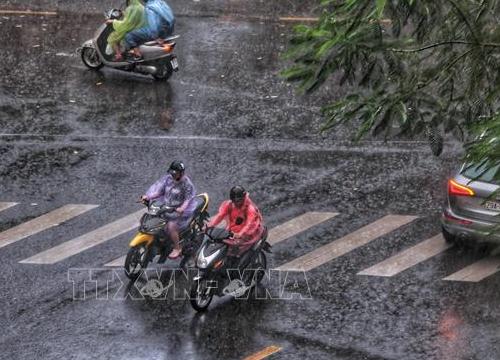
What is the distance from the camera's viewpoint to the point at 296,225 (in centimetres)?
1617

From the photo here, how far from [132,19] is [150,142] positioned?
113 inches

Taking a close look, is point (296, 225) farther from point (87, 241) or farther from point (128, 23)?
point (128, 23)

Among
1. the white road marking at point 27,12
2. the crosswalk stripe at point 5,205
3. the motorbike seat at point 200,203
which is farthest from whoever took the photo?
the white road marking at point 27,12

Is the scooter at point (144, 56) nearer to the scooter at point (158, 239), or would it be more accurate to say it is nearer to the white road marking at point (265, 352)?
the scooter at point (158, 239)

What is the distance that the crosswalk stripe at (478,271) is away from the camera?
48.6ft

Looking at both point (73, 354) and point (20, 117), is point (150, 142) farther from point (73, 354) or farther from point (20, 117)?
point (73, 354)

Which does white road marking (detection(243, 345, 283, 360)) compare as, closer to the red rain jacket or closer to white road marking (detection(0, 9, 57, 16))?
the red rain jacket

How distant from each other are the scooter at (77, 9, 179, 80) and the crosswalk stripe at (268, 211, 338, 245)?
17.4ft

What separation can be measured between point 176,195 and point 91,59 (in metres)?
6.82

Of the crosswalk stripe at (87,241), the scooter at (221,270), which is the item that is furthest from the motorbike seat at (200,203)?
the crosswalk stripe at (87,241)

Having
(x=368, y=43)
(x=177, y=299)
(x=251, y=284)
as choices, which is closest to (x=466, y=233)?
(x=251, y=284)

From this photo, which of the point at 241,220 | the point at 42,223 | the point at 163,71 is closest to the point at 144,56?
the point at 163,71

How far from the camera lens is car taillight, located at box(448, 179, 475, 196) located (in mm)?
14992

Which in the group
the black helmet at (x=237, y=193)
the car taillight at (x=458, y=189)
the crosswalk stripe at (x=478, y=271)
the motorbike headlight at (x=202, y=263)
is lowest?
the crosswalk stripe at (x=478, y=271)
